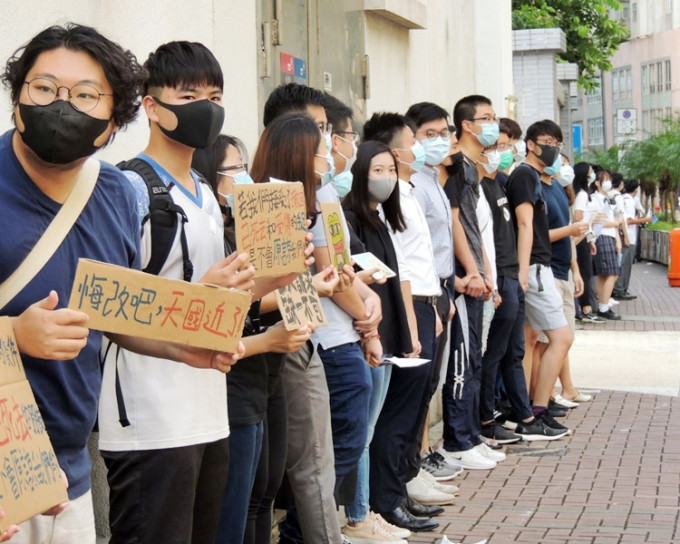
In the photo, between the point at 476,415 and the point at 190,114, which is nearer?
the point at 190,114

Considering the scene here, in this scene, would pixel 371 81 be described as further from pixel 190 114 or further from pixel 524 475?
pixel 190 114

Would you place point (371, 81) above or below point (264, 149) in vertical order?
above

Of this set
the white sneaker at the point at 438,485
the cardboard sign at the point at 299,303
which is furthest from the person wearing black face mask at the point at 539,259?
the cardboard sign at the point at 299,303

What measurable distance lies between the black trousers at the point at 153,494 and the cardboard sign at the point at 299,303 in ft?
2.02

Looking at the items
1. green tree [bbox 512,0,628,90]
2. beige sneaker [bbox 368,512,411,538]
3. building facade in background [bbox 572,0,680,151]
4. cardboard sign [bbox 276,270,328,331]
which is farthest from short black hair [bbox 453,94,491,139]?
building facade in background [bbox 572,0,680,151]

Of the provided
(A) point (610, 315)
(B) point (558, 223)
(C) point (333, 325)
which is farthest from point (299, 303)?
(A) point (610, 315)

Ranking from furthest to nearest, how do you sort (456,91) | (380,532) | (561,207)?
(456,91) < (561,207) < (380,532)

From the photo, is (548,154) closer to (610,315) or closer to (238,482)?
(238,482)

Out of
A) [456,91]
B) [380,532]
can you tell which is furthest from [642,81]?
[380,532]

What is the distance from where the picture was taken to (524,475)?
762 cm

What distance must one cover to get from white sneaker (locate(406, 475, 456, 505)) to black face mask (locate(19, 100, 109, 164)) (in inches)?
175

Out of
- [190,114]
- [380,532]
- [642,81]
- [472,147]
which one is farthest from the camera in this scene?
[642,81]

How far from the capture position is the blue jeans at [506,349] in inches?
330

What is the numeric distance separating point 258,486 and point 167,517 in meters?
0.83
